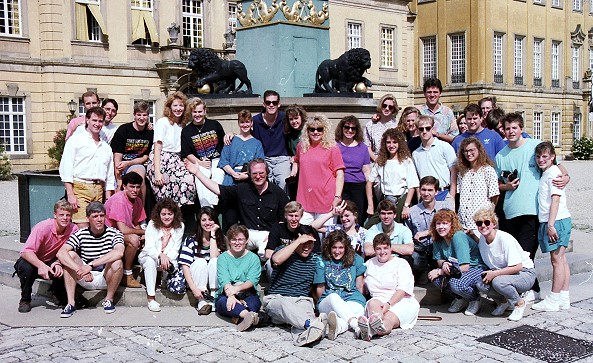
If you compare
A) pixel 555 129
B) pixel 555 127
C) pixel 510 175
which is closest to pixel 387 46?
pixel 555 127

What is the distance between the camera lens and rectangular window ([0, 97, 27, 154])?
2938 centimetres

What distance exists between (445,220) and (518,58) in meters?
40.7

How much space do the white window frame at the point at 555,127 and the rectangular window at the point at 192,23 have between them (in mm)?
24497

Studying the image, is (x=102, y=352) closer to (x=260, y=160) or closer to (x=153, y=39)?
(x=260, y=160)

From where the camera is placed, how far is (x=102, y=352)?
6.23 m

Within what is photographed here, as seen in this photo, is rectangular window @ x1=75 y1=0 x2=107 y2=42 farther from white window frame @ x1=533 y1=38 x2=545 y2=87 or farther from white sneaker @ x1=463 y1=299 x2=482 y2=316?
white window frame @ x1=533 y1=38 x2=545 y2=87

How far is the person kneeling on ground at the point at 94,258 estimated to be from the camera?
7438 millimetres

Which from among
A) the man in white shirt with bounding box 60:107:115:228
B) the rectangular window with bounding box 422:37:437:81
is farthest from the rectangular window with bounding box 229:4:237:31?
the man in white shirt with bounding box 60:107:115:228

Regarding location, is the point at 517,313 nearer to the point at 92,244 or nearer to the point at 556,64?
the point at 92,244

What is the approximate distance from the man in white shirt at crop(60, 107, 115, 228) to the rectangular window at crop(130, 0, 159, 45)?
82.9ft

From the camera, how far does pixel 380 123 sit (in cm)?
886

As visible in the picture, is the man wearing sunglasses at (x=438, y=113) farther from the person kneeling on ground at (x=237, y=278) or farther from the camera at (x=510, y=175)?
the person kneeling on ground at (x=237, y=278)

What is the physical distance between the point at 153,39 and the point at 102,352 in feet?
92.9

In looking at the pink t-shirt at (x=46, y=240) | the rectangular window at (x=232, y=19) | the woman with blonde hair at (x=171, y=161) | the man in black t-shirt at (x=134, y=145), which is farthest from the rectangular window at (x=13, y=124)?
the pink t-shirt at (x=46, y=240)
